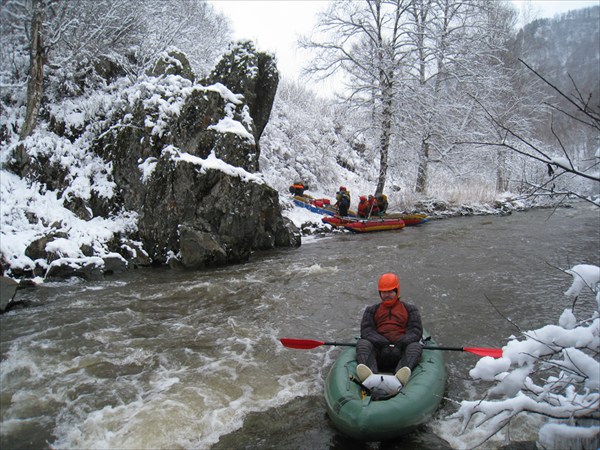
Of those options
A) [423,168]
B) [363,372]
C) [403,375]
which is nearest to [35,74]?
[363,372]

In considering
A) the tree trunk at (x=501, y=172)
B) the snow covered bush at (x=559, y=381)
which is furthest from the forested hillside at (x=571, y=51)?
the tree trunk at (x=501, y=172)

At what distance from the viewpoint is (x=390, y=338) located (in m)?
5.08

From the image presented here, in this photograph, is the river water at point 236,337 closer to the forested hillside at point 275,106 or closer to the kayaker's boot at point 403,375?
the kayaker's boot at point 403,375

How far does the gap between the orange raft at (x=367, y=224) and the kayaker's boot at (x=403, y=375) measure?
34.9 feet

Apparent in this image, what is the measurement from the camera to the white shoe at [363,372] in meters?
4.21

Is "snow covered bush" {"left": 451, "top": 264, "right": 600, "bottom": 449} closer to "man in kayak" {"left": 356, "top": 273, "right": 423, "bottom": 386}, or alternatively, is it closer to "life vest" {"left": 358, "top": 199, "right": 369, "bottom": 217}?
"man in kayak" {"left": 356, "top": 273, "right": 423, "bottom": 386}

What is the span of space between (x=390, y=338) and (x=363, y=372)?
0.99m

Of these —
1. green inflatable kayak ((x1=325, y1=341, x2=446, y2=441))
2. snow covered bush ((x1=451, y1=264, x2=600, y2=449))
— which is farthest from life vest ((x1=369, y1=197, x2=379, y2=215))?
snow covered bush ((x1=451, y1=264, x2=600, y2=449))

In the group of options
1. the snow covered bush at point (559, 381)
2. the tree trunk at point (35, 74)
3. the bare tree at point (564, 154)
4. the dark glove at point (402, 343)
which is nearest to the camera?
the bare tree at point (564, 154)

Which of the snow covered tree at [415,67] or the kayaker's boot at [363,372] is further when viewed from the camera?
the snow covered tree at [415,67]

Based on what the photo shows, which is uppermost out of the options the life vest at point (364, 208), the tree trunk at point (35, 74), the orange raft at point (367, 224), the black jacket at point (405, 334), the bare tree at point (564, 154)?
the tree trunk at point (35, 74)

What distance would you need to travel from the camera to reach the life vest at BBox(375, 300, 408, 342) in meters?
5.10

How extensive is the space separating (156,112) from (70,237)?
4.11 metres

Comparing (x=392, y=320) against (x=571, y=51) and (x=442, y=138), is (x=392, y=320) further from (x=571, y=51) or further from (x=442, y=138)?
(x=442, y=138)
